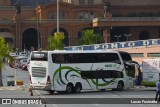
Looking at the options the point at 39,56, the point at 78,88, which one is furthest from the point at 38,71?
the point at 78,88

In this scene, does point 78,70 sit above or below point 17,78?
above

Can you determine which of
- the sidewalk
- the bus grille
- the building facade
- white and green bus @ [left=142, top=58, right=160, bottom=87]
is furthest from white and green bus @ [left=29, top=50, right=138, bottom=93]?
the building facade

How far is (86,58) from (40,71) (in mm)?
3725

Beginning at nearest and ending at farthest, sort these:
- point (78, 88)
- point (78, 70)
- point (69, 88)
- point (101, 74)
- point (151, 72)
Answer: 1. point (69, 88)
2. point (78, 70)
3. point (78, 88)
4. point (101, 74)
5. point (151, 72)

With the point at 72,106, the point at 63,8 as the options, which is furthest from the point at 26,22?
the point at 72,106

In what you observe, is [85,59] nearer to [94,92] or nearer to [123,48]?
[94,92]

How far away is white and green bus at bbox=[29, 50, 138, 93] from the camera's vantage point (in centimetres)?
3812

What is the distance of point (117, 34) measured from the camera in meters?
113

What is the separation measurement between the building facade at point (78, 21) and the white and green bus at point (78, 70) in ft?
206

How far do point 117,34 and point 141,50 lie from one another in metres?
54.6

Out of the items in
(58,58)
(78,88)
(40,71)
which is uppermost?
(58,58)

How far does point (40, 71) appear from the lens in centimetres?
3822

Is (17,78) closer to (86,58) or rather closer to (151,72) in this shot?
(86,58)

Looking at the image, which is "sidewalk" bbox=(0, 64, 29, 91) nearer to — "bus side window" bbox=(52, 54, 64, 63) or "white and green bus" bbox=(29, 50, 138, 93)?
"white and green bus" bbox=(29, 50, 138, 93)
